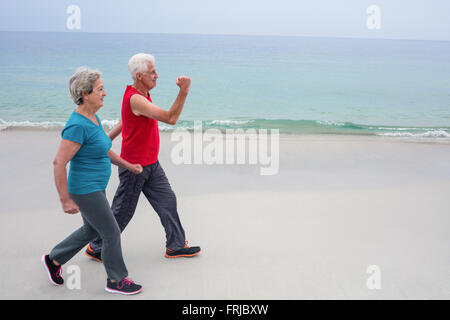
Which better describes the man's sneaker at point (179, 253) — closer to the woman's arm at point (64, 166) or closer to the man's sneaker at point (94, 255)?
the man's sneaker at point (94, 255)

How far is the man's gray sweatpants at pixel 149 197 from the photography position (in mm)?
3297

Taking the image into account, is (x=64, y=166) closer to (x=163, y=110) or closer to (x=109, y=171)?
(x=109, y=171)

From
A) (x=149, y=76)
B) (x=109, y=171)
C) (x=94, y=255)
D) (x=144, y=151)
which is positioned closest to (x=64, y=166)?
(x=109, y=171)

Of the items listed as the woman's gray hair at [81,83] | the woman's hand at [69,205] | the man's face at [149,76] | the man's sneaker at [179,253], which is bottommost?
the man's sneaker at [179,253]

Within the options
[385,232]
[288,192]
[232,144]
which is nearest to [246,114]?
[232,144]

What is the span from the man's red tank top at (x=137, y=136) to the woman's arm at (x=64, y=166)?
1.99ft

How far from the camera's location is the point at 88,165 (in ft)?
8.95

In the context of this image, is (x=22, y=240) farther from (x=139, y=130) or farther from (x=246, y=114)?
(x=246, y=114)

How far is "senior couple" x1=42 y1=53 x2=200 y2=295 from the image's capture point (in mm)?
2654

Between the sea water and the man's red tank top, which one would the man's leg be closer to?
the man's red tank top

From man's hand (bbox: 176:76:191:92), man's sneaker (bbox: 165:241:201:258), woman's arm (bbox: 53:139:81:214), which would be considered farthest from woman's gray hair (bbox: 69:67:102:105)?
man's sneaker (bbox: 165:241:201:258)

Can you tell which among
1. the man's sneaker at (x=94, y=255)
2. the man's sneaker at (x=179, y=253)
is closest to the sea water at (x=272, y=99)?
the man's sneaker at (x=94, y=255)
